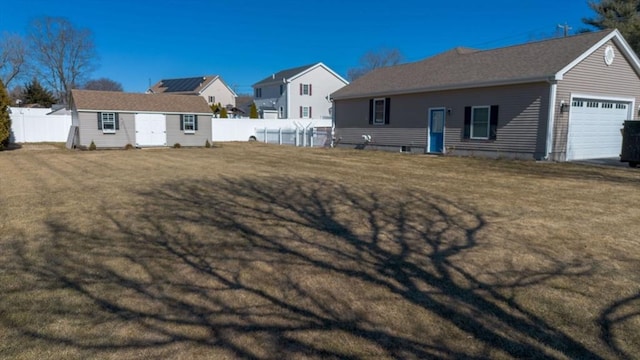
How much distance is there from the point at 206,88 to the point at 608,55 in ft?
159

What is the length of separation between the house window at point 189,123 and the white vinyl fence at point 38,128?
9033 millimetres

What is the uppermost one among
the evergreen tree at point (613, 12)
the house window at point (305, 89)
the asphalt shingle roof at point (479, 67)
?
the evergreen tree at point (613, 12)

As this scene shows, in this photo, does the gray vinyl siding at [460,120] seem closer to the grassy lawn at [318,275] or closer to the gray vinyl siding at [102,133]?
the grassy lawn at [318,275]

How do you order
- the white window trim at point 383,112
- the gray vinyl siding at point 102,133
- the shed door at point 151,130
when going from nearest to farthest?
the gray vinyl siding at point 102,133
the white window trim at point 383,112
the shed door at point 151,130

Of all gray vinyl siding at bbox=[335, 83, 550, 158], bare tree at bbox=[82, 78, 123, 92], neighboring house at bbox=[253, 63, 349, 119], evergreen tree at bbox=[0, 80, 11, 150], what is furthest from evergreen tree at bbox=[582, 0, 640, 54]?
bare tree at bbox=[82, 78, 123, 92]

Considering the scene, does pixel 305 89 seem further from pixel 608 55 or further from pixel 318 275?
pixel 318 275

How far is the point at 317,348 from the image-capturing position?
9.39ft

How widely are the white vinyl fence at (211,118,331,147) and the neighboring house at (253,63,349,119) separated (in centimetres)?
1004

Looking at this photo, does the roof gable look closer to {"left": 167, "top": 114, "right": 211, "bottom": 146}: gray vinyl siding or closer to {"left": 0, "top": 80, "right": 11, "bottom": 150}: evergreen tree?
{"left": 167, "top": 114, "right": 211, "bottom": 146}: gray vinyl siding

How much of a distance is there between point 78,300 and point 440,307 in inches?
115

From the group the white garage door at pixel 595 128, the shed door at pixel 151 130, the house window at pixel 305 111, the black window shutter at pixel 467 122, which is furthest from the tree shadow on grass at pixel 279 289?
the house window at pixel 305 111

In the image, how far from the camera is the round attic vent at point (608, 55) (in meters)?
15.6

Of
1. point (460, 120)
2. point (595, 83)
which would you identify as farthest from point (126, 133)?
point (595, 83)

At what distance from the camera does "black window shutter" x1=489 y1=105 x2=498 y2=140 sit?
16156 millimetres
